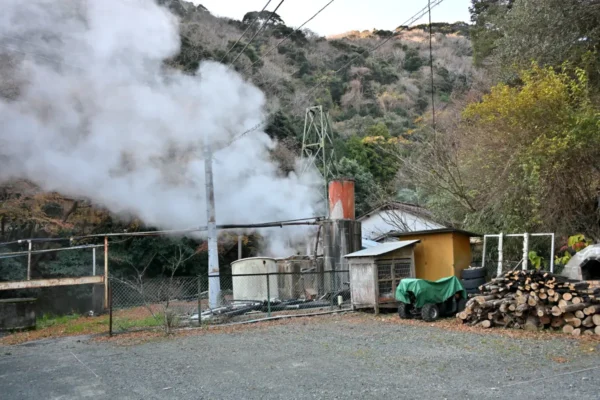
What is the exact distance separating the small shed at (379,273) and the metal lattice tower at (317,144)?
10.5 metres

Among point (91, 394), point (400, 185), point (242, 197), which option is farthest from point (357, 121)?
point (91, 394)

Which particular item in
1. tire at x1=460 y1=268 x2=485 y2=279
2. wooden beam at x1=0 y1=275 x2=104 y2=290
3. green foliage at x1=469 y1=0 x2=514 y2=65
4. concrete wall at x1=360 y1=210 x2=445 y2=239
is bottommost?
tire at x1=460 y1=268 x2=485 y2=279

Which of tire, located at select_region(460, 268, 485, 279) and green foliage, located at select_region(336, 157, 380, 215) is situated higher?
green foliage, located at select_region(336, 157, 380, 215)

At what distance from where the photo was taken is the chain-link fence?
37.7 ft

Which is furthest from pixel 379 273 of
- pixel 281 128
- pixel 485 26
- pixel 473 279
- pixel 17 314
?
pixel 485 26

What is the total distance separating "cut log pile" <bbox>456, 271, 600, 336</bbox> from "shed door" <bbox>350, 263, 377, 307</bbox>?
262cm

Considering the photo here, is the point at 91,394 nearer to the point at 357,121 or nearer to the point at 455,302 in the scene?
the point at 455,302

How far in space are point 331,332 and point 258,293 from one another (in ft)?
20.9

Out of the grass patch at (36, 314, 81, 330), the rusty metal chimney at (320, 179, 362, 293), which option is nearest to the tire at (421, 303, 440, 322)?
the rusty metal chimney at (320, 179, 362, 293)

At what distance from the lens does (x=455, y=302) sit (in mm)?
11273

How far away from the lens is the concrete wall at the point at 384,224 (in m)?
23.7

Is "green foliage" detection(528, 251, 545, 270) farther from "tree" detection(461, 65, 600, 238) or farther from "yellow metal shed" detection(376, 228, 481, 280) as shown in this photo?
"yellow metal shed" detection(376, 228, 481, 280)

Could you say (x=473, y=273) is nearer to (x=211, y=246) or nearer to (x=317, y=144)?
(x=211, y=246)

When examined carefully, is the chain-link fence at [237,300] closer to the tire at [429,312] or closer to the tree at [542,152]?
the tire at [429,312]
